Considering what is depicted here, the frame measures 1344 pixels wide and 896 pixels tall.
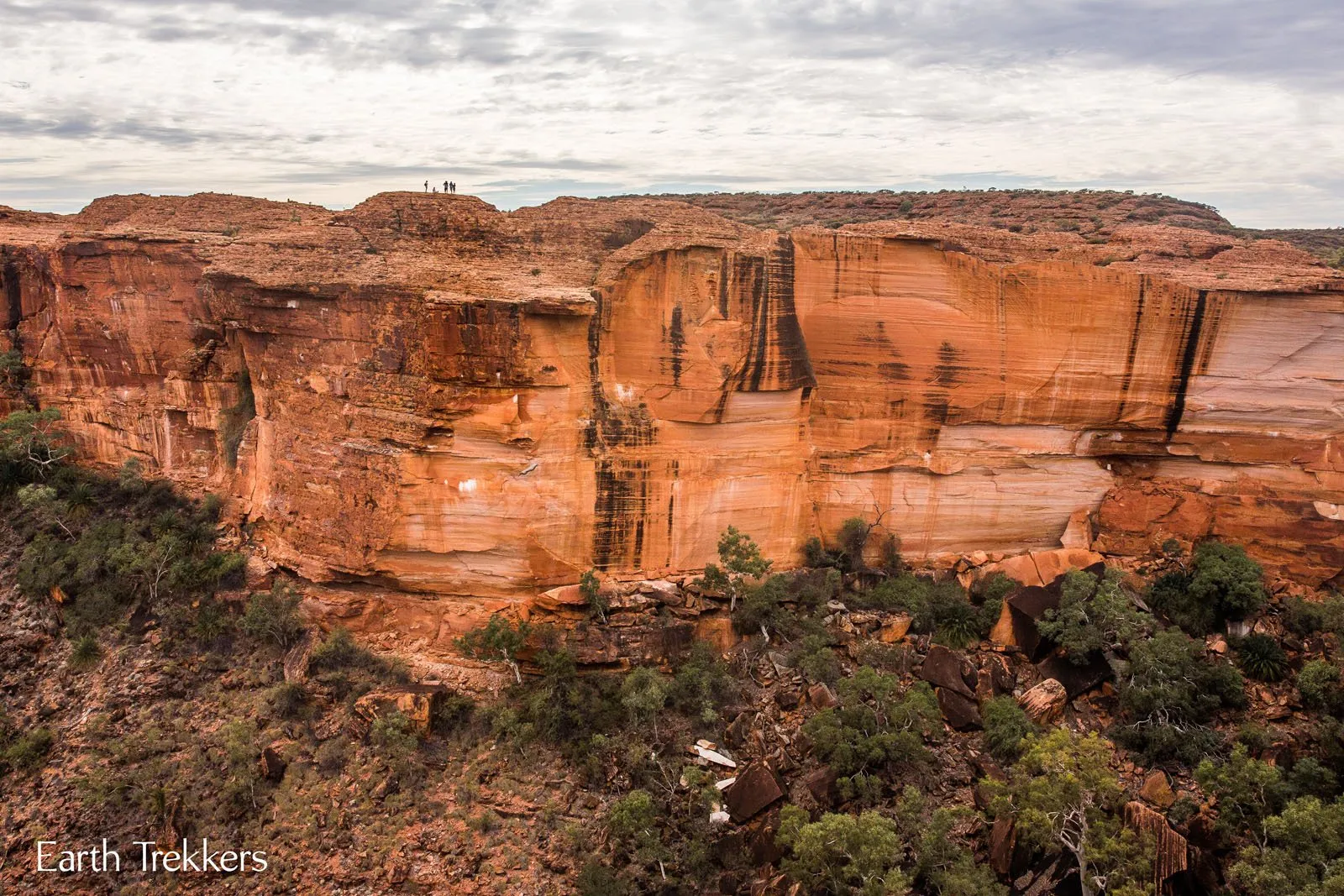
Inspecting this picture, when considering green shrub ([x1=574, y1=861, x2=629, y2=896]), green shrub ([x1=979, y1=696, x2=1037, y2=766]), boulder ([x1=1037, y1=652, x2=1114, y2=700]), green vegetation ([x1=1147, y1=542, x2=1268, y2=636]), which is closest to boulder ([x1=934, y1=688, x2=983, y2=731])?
green shrub ([x1=979, y1=696, x2=1037, y2=766])

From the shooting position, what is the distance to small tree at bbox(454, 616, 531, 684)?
19312mm

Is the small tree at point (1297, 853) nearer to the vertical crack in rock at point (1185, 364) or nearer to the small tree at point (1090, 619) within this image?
the small tree at point (1090, 619)

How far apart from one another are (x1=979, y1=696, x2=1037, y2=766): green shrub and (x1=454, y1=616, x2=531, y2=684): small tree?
10486 millimetres

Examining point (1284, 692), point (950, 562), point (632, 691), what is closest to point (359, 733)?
point (632, 691)

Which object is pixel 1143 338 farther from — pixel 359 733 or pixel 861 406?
pixel 359 733

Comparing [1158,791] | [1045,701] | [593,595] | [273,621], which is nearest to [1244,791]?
[1158,791]

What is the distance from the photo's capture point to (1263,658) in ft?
60.6

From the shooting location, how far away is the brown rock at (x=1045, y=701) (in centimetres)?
1833

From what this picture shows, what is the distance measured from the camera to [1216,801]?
52.1 ft

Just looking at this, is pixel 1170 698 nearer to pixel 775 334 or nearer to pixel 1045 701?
pixel 1045 701

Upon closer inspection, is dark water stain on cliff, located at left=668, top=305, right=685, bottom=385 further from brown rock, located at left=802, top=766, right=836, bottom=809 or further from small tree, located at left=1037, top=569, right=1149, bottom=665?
small tree, located at left=1037, top=569, right=1149, bottom=665

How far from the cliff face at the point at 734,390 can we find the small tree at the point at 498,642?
57.1 inches

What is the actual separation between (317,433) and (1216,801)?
21389mm

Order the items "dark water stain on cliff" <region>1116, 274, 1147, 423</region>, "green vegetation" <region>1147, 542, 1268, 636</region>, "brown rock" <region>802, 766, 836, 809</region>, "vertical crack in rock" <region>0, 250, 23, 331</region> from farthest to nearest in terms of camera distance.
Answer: "vertical crack in rock" <region>0, 250, 23, 331</region>
"dark water stain on cliff" <region>1116, 274, 1147, 423</region>
"green vegetation" <region>1147, 542, 1268, 636</region>
"brown rock" <region>802, 766, 836, 809</region>
